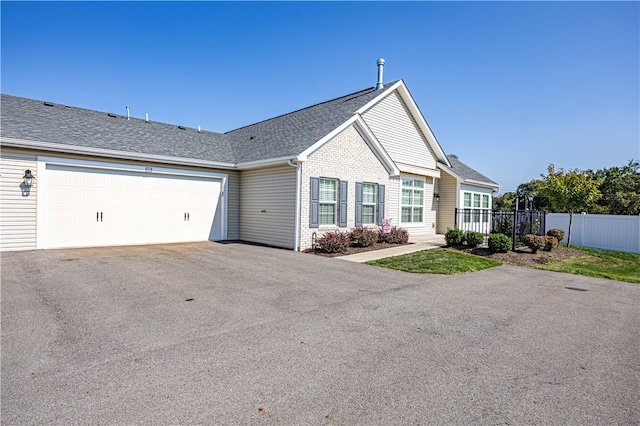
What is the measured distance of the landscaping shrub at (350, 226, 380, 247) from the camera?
42.0ft

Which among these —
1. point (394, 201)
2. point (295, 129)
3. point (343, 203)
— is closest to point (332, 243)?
point (343, 203)

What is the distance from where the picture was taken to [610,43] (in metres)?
10.9

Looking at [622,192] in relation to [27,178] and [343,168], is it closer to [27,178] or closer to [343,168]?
[343,168]

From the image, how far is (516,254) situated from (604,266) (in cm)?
266

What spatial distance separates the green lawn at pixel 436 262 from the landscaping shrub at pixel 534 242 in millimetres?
2265

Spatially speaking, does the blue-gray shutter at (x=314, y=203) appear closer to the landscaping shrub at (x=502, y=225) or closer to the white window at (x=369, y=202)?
the white window at (x=369, y=202)

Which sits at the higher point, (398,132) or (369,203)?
(398,132)

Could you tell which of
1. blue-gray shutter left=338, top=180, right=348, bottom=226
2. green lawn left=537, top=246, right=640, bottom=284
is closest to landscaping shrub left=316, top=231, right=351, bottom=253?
blue-gray shutter left=338, top=180, right=348, bottom=226

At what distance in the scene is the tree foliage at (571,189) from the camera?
1409 cm

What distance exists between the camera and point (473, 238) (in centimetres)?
1277

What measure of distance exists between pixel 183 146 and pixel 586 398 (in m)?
14.9

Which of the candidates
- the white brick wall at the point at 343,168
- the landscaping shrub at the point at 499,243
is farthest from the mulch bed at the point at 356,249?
the landscaping shrub at the point at 499,243

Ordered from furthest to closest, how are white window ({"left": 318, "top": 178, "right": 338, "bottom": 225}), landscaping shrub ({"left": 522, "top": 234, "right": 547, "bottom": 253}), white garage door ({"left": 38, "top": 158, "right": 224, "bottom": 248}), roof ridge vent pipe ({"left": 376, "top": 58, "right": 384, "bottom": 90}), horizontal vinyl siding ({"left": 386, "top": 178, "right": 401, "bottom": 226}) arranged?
roof ridge vent pipe ({"left": 376, "top": 58, "right": 384, "bottom": 90})
horizontal vinyl siding ({"left": 386, "top": 178, "right": 401, "bottom": 226})
white window ({"left": 318, "top": 178, "right": 338, "bottom": 225})
landscaping shrub ({"left": 522, "top": 234, "right": 547, "bottom": 253})
white garage door ({"left": 38, "top": 158, "right": 224, "bottom": 248})

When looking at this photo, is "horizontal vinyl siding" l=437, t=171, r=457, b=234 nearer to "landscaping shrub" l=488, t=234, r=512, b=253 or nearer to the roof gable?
the roof gable
